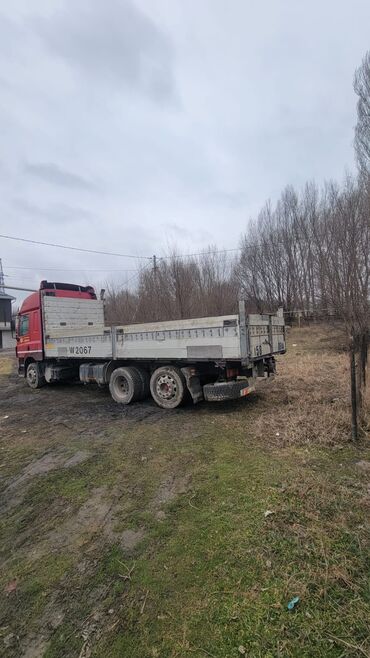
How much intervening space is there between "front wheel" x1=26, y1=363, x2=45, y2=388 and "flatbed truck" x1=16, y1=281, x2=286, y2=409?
45mm

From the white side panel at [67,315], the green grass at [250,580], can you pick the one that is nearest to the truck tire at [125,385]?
the white side panel at [67,315]

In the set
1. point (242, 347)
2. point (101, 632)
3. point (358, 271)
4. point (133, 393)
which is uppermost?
point (358, 271)

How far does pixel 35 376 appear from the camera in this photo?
10812mm

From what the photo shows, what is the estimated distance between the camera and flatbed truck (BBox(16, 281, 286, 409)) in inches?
237

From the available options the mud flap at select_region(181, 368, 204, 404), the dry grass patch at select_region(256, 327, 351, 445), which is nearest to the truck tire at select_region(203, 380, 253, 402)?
the mud flap at select_region(181, 368, 204, 404)

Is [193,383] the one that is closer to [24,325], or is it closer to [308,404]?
[308,404]

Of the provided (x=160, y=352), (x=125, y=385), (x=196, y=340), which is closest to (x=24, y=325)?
(x=125, y=385)

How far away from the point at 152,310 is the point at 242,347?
1756 cm

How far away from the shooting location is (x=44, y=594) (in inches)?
90.4

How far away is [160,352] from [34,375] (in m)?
6.09

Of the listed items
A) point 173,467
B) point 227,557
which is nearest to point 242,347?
point 173,467

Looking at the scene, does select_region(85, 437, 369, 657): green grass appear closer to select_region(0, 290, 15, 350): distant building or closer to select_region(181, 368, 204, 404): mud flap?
select_region(181, 368, 204, 404): mud flap

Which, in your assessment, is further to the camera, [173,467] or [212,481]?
[173,467]

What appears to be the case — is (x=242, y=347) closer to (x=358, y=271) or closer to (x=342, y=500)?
(x=358, y=271)
